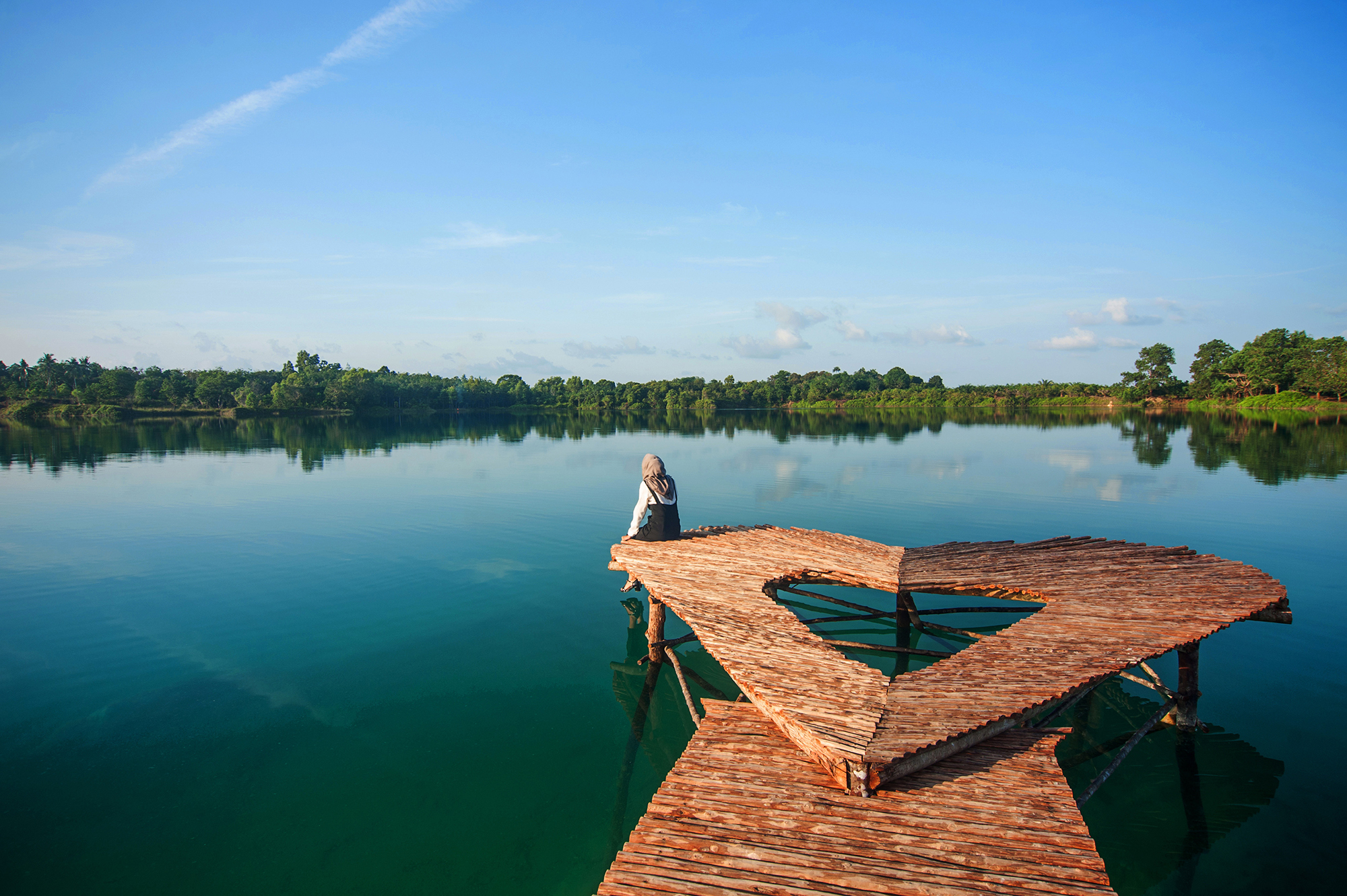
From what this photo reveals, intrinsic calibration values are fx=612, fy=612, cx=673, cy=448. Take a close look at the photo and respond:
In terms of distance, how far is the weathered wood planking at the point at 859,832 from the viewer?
3.82m

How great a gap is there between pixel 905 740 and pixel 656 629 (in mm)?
5705

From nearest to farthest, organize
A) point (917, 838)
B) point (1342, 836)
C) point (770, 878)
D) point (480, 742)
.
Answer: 1. point (770, 878)
2. point (917, 838)
3. point (1342, 836)
4. point (480, 742)

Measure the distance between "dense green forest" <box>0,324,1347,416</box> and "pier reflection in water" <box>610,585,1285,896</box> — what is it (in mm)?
93762

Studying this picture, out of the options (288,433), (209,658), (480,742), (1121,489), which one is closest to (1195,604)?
(480,742)

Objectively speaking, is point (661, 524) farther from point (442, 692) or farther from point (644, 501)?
point (442, 692)

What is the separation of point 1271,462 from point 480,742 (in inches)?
1569

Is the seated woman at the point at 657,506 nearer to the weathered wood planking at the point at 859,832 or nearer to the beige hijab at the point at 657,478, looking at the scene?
the beige hijab at the point at 657,478

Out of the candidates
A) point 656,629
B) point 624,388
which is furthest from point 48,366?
point 656,629

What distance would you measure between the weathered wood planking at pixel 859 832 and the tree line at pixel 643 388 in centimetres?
9850

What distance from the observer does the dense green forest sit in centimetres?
8100

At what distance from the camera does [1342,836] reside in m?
6.19

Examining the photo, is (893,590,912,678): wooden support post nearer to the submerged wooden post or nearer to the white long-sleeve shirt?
the submerged wooden post

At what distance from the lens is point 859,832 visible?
4.24m

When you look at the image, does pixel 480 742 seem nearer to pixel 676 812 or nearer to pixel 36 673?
pixel 676 812
